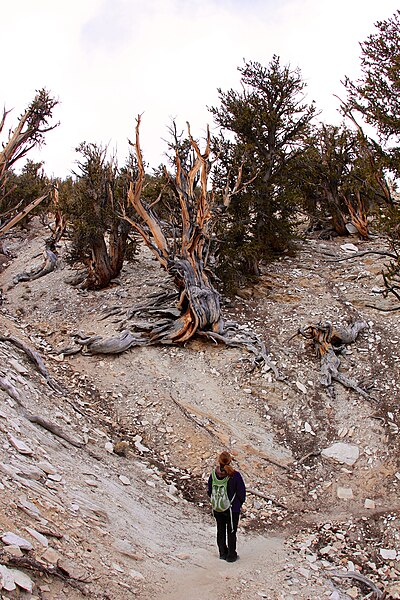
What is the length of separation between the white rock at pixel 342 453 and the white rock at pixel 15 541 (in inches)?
200

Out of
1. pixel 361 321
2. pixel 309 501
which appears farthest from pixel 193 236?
pixel 309 501

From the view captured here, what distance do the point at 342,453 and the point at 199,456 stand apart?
7.42 feet

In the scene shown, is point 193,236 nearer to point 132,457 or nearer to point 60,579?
point 132,457

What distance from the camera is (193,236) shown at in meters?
10.6

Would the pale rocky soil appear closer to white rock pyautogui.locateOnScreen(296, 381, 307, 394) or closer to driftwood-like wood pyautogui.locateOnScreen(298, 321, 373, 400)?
white rock pyautogui.locateOnScreen(296, 381, 307, 394)

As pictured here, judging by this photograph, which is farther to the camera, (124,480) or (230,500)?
(124,480)

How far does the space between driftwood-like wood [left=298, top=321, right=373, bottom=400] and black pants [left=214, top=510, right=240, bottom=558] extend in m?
3.99

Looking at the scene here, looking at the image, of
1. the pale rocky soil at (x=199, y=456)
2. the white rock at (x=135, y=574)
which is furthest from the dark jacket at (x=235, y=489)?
the white rock at (x=135, y=574)

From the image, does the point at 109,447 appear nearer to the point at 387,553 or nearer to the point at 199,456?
the point at 199,456

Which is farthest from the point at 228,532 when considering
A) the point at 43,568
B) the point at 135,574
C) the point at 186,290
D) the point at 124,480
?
the point at 186,290

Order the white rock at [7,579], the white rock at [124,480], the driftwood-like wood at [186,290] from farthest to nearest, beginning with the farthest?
the driftwood-like wood at [186,290]
the white rock at [124,480]
the white rock at [7,579]

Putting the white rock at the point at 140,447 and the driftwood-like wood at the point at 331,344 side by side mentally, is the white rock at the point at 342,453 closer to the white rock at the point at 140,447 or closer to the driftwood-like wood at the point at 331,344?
the driftwood-like wood at the point at 331,344

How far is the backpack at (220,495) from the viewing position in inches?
185

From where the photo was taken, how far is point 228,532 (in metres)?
4.81
